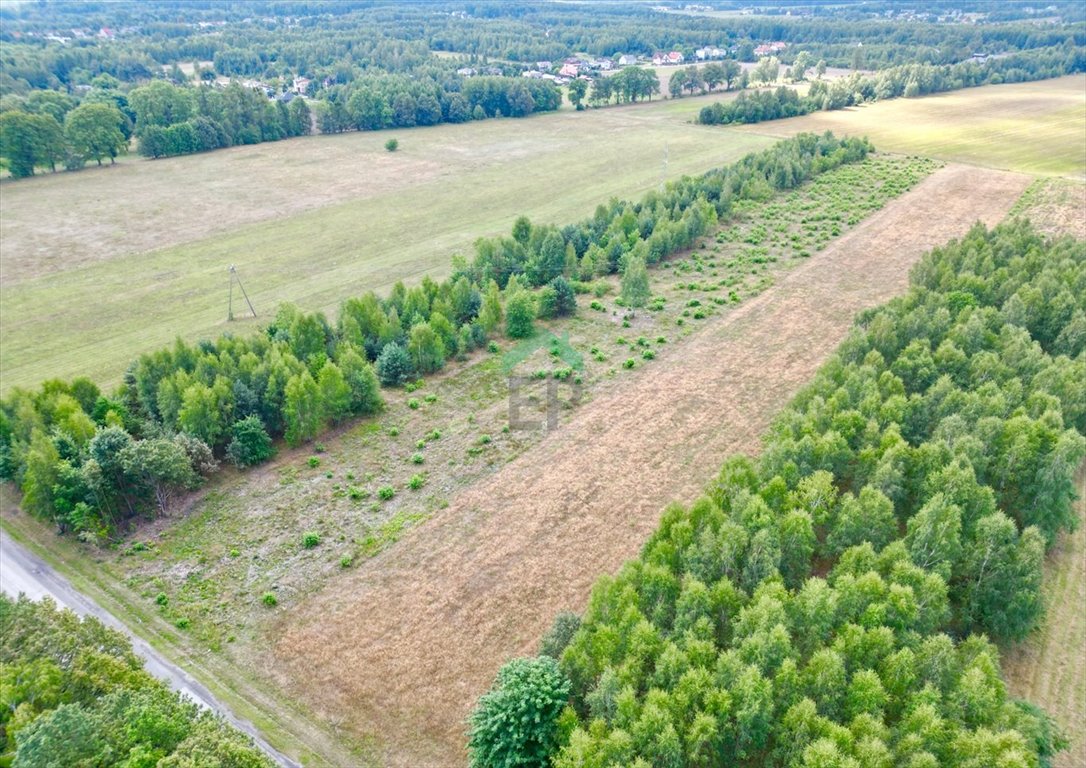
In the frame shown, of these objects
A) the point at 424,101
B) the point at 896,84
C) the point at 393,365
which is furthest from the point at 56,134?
the point at 896,84

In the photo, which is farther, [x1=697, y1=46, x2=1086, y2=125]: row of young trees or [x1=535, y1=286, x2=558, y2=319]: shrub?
[x1=697, y1=46, x2=1086, y2=125]: row of young trees

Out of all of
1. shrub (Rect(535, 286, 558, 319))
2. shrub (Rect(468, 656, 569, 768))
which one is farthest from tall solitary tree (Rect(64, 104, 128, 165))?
shrub (Rect(468, 656, 569, 768))

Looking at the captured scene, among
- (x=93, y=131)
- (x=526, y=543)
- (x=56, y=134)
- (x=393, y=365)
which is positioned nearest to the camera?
(x=526, y=543)

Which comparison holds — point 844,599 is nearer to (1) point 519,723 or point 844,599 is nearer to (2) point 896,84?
(1) point 519,723

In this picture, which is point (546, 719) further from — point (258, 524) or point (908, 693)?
point (258, 524)

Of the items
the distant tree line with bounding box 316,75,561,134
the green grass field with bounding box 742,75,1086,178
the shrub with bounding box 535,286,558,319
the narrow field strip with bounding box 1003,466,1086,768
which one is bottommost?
the narrow field strip with bounding box 1003,466,1086,768

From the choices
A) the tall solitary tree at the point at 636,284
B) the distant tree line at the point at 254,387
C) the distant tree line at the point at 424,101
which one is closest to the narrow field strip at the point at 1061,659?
the tall solitary tree at the point at 636,284

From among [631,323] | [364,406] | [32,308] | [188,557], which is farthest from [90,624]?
[32,308]

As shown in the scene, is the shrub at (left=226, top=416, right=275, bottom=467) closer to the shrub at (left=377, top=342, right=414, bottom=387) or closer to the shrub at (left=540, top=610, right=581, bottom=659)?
the shrub at (left=377, top=342, right=414, bottom=387)
